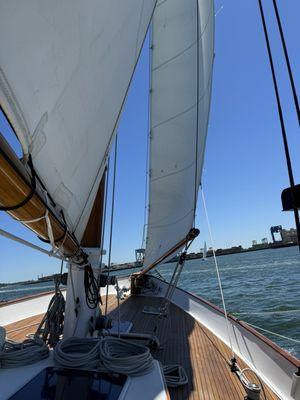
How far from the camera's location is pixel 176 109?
22.7 feet

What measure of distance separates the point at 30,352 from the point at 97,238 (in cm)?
167

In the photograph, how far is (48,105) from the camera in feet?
4.04

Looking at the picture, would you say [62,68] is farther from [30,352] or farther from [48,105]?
[30,352]

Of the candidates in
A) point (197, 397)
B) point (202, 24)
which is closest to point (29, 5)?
point (197, 397)

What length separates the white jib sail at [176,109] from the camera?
6.03 metres

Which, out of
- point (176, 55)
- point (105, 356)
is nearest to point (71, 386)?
point (105, 356)

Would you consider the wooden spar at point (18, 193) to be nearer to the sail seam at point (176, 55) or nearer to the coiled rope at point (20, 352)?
the coiled rope at point (20, 352)

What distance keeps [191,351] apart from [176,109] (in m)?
5.18

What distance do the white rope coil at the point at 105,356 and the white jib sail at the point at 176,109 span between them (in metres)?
3.08

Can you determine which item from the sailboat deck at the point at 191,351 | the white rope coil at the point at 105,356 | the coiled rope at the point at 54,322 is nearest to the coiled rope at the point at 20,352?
the white rope coil at the point at 105,356

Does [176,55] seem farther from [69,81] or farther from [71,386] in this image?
[71,386]

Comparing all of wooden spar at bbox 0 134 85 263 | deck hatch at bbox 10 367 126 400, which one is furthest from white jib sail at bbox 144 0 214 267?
wooden spar at bbox 0 134 85 263

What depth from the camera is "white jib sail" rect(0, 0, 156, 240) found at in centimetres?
94

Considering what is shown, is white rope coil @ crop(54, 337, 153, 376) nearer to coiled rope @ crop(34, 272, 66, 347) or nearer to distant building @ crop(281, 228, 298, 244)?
coiled rope @ crop(34, 272, 66, 347)
